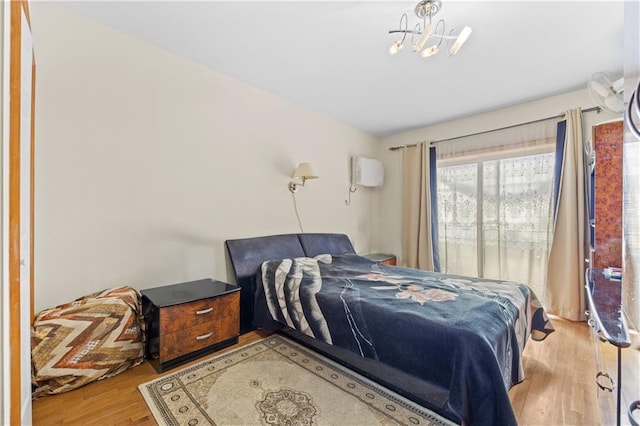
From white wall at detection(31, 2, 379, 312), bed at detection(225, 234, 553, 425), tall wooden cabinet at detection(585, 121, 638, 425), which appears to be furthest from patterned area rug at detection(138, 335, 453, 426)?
Answer: tall wooden cabinet at detection(585, 121, 638, 425)

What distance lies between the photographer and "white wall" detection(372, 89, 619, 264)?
9.52 ft

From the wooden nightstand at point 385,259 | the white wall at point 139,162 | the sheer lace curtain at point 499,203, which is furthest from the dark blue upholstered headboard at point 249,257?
the sheer lace curtain at point 499,203

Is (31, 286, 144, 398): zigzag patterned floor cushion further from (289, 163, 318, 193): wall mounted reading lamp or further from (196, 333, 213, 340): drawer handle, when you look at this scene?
(289, 163, 318, 193): wall mounted reading lamp

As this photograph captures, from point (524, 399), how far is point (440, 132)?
3.34 metres

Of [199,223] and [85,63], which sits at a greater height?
[85,63]

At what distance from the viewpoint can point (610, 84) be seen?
2.12 meters

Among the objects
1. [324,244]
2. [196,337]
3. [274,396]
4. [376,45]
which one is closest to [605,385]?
[274,396]

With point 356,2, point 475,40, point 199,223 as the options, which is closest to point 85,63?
point 199,223

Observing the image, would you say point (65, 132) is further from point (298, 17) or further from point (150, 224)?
point (298, 17)

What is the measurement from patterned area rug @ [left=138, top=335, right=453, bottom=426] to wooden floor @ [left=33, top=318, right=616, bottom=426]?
0.12 meters

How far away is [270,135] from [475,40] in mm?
2117

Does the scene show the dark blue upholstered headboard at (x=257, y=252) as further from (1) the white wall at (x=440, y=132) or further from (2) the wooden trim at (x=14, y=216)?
(2) the wooden trim at (x=14, y=216)

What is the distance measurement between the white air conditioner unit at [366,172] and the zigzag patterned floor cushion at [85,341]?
316 centimetres

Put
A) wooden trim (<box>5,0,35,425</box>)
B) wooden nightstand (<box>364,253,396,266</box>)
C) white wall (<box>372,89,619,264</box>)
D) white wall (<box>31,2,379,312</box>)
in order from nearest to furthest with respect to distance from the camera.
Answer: wooden trim (<box>5,0,35,425</box>)
white wall (<box>31,2,379,312</box>)
white wall (<box>372,89,619,264</box>)
wooden nightstand (<box>364,253,396,266</box>)
